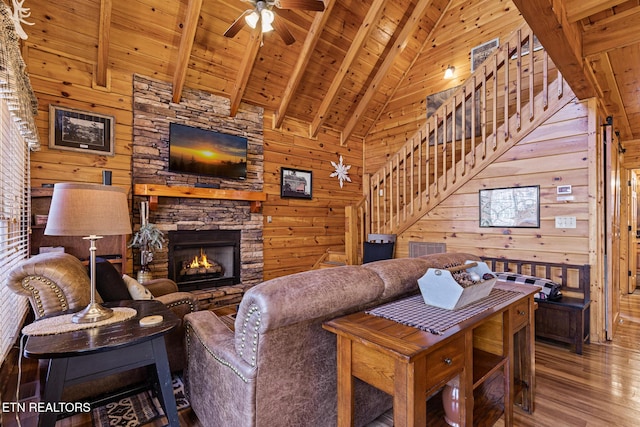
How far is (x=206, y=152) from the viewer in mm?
4621

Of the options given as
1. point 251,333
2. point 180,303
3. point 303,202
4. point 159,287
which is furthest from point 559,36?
point 303,202

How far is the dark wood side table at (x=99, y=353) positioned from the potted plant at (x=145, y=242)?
2172mm

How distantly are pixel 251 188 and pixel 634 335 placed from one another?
5.25 meters

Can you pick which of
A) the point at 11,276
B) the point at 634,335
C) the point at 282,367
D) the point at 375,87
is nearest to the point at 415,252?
the point at 634,335

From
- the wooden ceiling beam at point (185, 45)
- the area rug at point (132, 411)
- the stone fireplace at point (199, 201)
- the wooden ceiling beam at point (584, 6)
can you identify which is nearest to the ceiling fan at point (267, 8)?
the wooden ceiling beam at point (185, 45)

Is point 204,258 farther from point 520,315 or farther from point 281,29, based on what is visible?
point 520,315

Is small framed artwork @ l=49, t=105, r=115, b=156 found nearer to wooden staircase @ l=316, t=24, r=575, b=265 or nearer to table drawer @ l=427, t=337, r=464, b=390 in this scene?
wooden staircase @ l=316, t=24, r=575, b=265

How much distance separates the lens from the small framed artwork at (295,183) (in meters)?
5.60

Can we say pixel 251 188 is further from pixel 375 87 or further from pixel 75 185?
pixel 75 185

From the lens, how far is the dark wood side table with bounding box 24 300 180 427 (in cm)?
143

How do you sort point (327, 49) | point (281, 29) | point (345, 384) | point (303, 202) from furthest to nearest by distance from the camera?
point (303, 202), point (327, 49), point (281, 29), point (345, 384)

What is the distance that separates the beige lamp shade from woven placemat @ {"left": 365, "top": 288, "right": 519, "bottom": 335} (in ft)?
4.68

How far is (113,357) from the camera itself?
1621 millimetres

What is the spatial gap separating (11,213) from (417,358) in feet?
10.9
